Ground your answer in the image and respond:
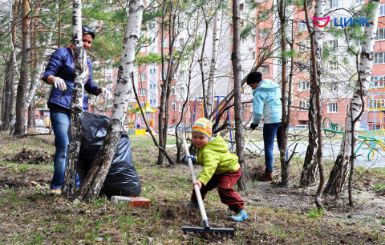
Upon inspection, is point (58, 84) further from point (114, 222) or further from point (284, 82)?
point (284, 82)

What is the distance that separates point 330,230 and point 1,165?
5.32m

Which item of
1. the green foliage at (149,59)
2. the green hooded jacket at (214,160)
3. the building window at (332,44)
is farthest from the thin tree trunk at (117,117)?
the green foliage at (149,59)

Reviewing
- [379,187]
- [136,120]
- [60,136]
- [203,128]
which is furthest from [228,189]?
[136,120]

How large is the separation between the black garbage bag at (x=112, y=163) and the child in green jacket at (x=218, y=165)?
714mm

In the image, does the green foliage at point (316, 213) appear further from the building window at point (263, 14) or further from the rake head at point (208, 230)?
the building window at point (263, 14)

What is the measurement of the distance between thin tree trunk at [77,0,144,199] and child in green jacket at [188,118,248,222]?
683 millimetres

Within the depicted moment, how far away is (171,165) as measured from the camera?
8.37 m

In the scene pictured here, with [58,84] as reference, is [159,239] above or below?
below

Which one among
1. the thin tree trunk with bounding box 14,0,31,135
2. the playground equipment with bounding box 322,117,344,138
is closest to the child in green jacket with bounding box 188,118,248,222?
the playground equipment with bounding box 322,117,344,138

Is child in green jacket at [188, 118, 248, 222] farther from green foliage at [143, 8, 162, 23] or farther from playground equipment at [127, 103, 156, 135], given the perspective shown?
playground equipment at [127, 103, 156, 135]

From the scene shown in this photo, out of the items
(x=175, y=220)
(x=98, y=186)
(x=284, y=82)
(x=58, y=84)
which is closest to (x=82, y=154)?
(x=98, y=186)

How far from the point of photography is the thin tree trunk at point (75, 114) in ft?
13.5

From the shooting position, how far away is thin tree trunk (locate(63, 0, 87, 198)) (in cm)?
410

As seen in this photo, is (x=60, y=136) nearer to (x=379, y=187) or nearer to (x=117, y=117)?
(x=117, y=117)
